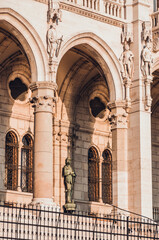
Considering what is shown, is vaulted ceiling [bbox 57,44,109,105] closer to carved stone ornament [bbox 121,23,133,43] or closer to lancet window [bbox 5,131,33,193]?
carved stone ornament [bbox 121,23,133,43]

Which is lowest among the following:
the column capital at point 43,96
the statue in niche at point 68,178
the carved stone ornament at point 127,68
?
the statue in niche at point 68,178

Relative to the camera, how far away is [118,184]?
29125 millimetres

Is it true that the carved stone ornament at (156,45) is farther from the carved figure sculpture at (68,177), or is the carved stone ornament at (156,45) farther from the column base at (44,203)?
the column base at (44,203)

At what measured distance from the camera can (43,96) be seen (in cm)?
2759

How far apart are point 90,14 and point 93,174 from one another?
808 cm

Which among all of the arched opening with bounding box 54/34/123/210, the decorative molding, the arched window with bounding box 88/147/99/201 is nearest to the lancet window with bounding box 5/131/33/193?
the arched opening with bounding box 54/34/123/210

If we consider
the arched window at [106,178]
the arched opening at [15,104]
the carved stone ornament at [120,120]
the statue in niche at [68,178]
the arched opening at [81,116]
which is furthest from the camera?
the arched window at [106,178]

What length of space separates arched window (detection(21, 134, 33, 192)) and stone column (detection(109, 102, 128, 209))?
13.9 feet

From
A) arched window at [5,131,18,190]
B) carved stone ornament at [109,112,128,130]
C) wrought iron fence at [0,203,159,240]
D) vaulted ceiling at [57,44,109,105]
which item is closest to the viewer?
wrought iron fence at [0,203,159,240]

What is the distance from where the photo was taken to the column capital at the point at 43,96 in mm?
27561

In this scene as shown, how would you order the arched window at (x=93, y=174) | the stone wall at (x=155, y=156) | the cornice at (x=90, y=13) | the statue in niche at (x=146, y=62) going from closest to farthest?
the cornice at (x=90, y=13)
the statue in niche at (x=146, y=62)
the arched window at (x=93, y=174)
the stone wall at (x=155, y=156)

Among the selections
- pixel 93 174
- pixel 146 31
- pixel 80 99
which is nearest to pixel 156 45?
pixel 146 31

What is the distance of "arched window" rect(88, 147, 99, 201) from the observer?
34.0 meters

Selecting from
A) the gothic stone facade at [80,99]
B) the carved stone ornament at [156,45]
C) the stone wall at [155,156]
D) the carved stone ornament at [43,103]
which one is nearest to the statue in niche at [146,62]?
the gothic stone facade at [80,99]
